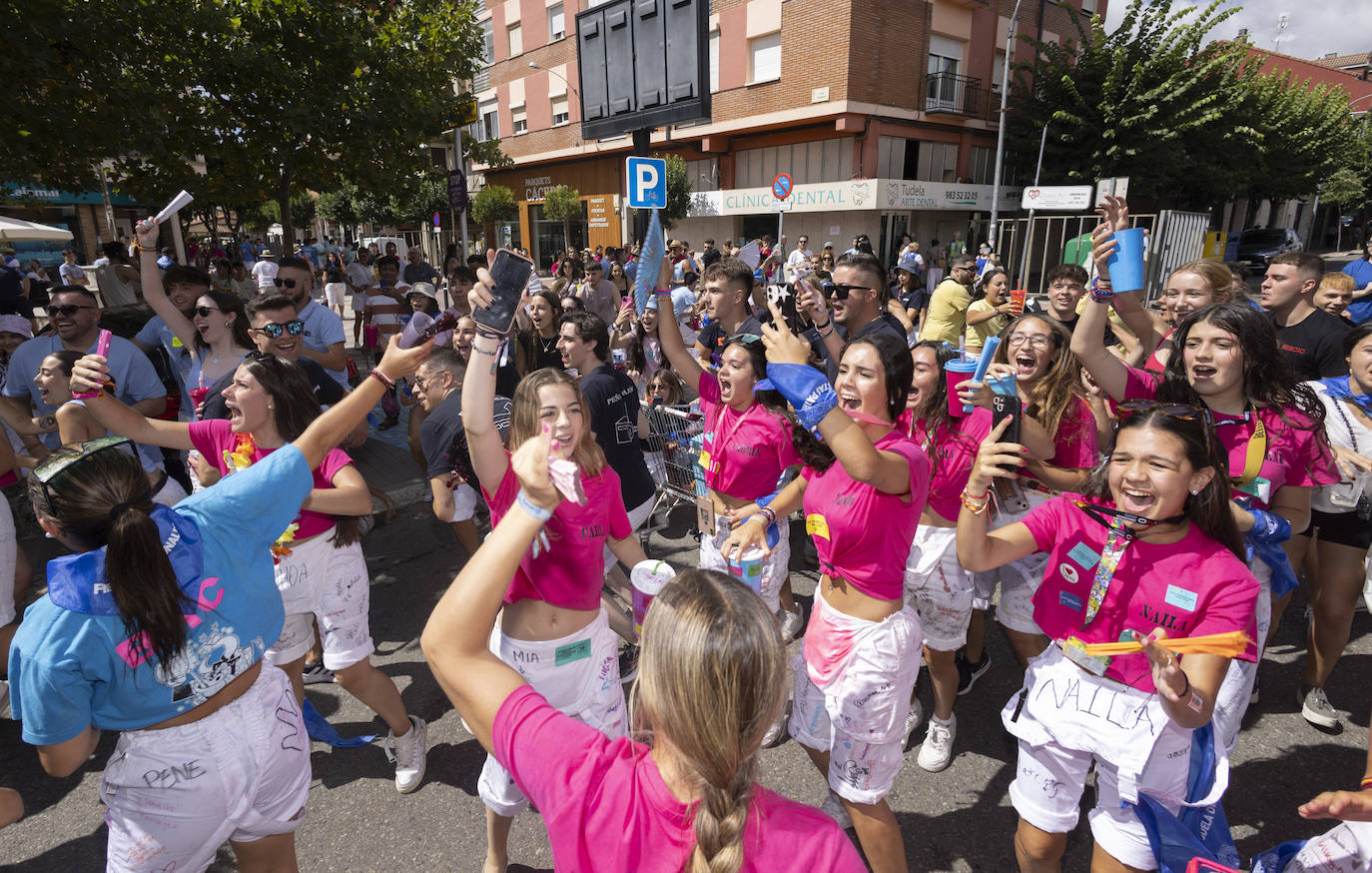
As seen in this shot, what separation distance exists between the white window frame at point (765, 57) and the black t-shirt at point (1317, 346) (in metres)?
22.6

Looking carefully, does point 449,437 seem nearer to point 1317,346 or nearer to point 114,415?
point 114,415

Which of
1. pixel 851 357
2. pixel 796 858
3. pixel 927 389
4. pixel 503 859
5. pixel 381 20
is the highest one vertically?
pixel 381 20

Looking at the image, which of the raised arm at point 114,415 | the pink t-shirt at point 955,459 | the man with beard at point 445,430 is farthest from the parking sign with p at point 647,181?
the raised arm at point 114,415

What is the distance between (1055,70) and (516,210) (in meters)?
24.4

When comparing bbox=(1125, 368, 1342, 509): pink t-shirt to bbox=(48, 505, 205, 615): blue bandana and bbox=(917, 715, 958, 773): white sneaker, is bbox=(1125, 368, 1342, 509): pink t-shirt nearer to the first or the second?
bbox=(917, 715, 958, 773): white sneaker

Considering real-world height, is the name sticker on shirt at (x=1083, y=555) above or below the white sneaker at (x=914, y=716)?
above

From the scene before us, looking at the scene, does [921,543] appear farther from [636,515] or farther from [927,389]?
[636,515]


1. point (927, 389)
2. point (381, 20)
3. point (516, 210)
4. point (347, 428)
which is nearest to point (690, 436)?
point (927, 389)

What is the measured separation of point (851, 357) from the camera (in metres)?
2.66

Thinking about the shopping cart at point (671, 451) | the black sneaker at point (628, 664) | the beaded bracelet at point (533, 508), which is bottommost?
the black sneaker at point (628, 664)

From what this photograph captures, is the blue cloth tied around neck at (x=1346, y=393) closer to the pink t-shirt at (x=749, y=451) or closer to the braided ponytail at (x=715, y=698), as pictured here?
the pink t-shirt at (x=749, y=451)

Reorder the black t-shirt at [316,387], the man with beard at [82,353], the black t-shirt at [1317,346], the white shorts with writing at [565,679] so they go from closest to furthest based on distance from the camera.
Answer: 1. the white shorts with writing at [565,679]
2. the black t-shirt at [316,387]
3. the black t-shirt at [1317,346]
4. the man with beard at [82,353]

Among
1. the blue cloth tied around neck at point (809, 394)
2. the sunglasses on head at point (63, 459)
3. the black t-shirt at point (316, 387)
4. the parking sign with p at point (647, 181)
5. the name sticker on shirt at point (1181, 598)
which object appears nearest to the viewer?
the sunglasses on head at point (63, 459)

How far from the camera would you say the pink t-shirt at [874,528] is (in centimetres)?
249
